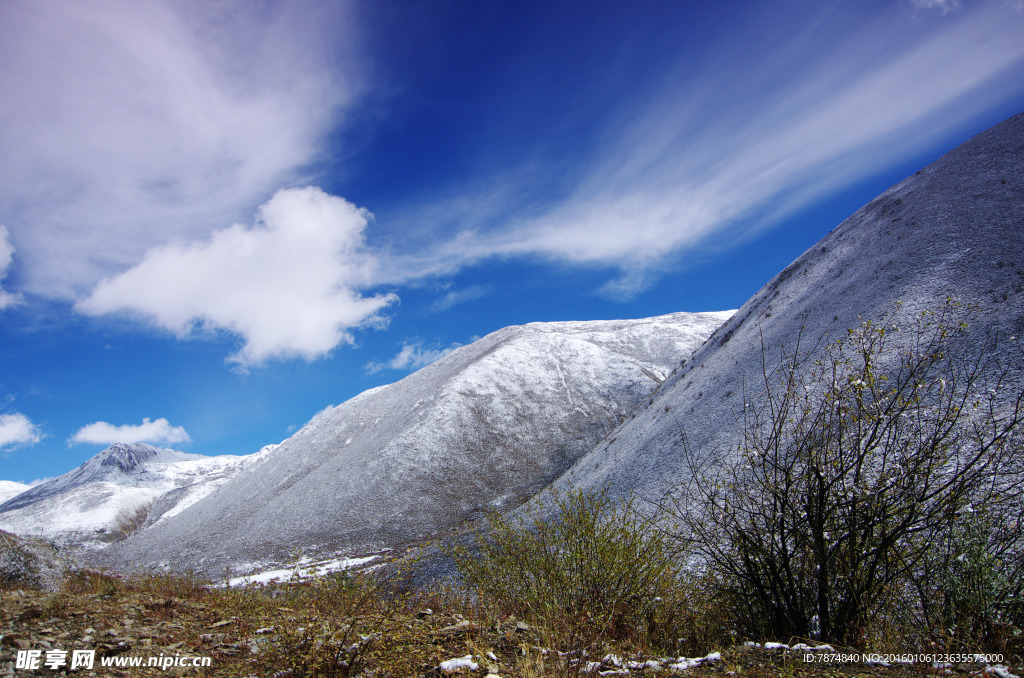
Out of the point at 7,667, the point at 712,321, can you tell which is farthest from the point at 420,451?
the point at 712,321

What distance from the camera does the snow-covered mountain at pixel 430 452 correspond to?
41.7 m

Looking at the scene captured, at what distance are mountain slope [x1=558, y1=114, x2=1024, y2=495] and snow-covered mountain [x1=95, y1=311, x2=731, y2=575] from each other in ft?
47.9

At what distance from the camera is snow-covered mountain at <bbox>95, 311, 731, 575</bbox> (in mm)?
41684

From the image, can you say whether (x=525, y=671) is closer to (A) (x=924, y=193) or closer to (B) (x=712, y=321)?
(A) (x=924, y=193)

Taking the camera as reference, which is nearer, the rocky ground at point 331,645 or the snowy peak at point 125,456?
the rocky ground at point 331,645

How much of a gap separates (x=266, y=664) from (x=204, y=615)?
4893mm

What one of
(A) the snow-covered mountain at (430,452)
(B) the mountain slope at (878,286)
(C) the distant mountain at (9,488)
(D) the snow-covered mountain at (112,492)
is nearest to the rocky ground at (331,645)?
(B) the mountain slope at (878,286)

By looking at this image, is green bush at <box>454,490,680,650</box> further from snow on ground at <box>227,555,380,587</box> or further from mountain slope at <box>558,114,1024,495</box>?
snow on ground at <box>227,555,380,587</box>

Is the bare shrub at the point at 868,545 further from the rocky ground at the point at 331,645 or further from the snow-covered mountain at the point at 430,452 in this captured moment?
the snow-covered mountain at the point at 430,452

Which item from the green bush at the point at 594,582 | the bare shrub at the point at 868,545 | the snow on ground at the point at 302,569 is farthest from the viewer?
the snow on ground at the point at 302,569

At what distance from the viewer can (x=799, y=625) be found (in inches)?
301

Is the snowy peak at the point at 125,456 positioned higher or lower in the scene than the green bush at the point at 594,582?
higher

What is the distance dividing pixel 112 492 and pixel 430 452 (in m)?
69.0

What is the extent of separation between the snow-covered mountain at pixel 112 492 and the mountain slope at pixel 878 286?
71.3m
